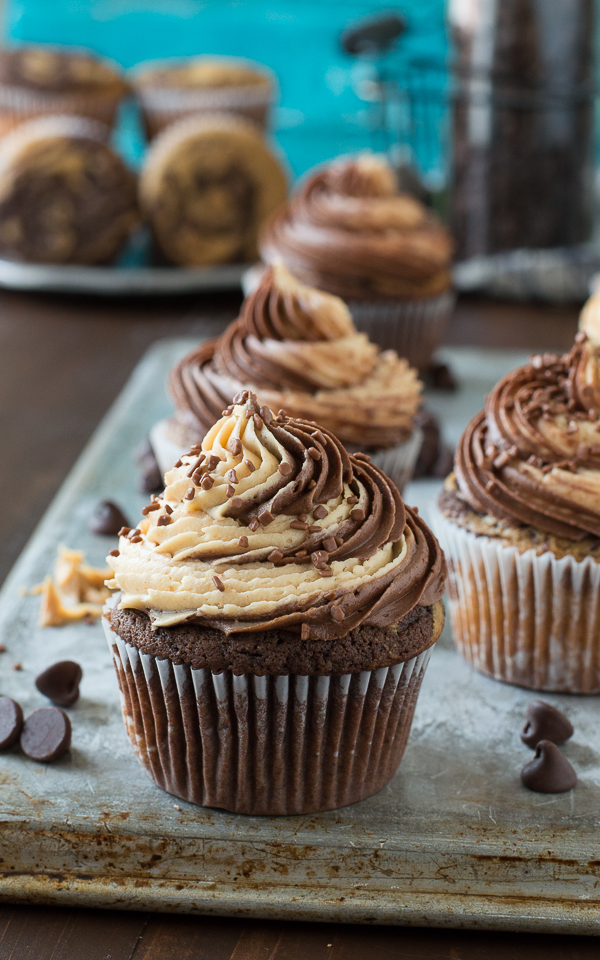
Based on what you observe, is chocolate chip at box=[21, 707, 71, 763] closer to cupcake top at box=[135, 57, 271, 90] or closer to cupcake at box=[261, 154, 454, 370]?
cupcake at box=[261, 154, 454, 370]

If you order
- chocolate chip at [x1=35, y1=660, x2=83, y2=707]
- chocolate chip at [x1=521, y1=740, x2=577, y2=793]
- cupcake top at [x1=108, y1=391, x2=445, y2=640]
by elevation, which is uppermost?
cupcake top at [x1=108, y1=391, x2=445, y2=640]

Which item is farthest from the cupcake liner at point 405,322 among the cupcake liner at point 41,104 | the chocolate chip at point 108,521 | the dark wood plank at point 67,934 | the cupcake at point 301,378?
the cupcake liner at point 41,104

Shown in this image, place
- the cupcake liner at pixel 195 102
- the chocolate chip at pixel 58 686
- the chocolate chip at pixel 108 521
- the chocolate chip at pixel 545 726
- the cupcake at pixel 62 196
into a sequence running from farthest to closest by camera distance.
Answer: the cupcake liner at pixel 195 102
the cupcake at pixel 62 196
the chocolate chip at pixel 108 521
the chocolate chip at pixel 58 686
the chocolate chip at pixel 545 726

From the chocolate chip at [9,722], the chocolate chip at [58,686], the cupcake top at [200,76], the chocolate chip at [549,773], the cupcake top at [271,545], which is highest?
the cupcake top at [271,545]

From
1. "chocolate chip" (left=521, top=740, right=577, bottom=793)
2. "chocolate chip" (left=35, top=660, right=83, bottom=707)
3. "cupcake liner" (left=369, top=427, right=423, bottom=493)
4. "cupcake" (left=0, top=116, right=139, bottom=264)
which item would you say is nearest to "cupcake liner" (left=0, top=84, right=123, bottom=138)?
"cupcake" (left=0, top=116, right=139, bottom=264)

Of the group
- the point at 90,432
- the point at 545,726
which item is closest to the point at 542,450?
the point at 545,726

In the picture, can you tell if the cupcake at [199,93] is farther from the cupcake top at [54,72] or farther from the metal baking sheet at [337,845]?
the metal baking sheet at [337,845]
